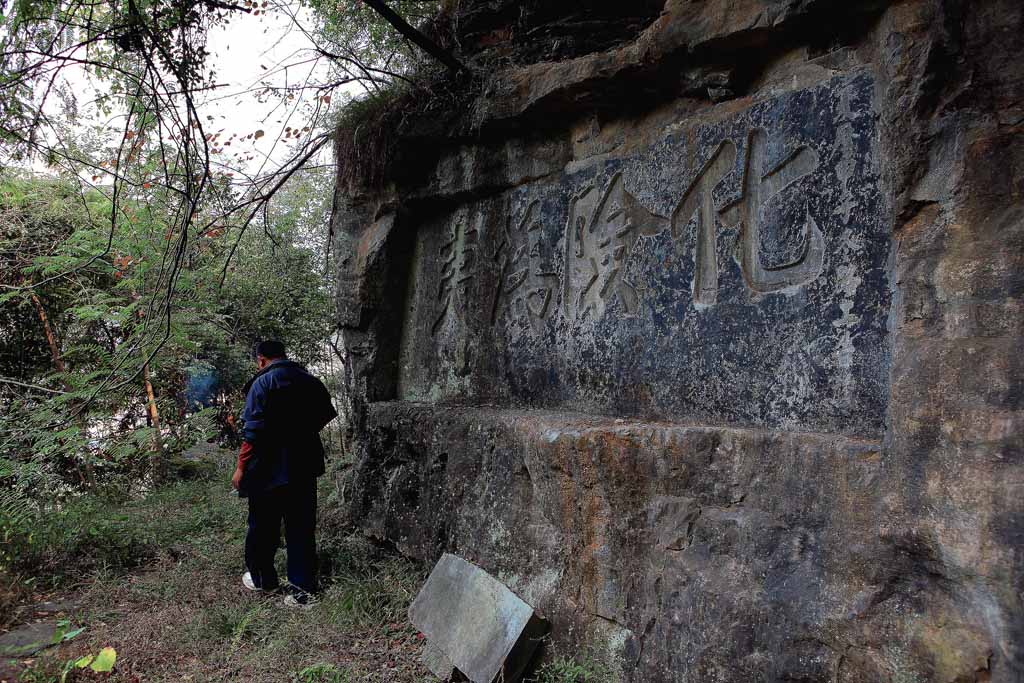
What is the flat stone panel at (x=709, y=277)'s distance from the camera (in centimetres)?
250

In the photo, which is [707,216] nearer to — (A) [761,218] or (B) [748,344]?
(A) [761,218]

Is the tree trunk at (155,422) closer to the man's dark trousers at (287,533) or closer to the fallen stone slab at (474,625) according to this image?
the man's dark trousers at (287,533)

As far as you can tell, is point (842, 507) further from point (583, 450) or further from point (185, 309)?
point (185, 309)

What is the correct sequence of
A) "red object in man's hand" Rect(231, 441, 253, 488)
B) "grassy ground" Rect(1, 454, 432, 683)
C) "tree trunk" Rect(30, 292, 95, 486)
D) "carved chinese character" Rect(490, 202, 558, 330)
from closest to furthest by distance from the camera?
"grassy ground" Rect(1, 454, 432, 683) < "carved chinese character" Rect(490, 202, 558, 330) < "red object in man's hand" Rect(231, 441, 253, 488) < "tree trunk" Rect(30, 292, 95, 486)

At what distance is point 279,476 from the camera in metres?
4.17

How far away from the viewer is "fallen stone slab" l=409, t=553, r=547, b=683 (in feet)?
9.77

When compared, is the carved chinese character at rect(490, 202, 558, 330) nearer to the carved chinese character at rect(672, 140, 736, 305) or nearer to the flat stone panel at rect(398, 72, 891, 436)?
the flat stone panel at rect(398, 72, 891, 436)

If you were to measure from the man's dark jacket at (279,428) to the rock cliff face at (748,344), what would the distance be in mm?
714

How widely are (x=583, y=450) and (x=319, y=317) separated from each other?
20.0 ft

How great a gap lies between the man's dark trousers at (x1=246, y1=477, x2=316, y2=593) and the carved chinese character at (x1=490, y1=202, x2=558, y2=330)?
1.70 m

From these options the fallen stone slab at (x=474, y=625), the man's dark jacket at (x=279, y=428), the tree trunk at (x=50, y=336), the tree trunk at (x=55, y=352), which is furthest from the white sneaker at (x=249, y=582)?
the tree trunk at (x=50, y=336)

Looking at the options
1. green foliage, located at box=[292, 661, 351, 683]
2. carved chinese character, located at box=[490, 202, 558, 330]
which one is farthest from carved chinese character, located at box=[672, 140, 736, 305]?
green foliage, located at box=[292, 661, 351, 683]

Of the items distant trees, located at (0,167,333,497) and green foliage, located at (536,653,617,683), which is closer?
green foliage, located at (536,653,617,683)

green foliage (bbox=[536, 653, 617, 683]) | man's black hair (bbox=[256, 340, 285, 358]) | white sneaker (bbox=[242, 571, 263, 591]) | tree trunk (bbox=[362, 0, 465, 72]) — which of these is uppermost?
tree trunk (bbox=[362, 0, 465, 72])
